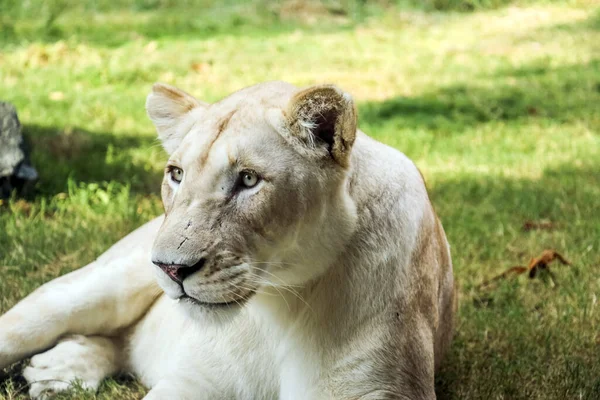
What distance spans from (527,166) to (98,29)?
6442mm

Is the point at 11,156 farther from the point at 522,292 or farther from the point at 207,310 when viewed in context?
the point at 207,310

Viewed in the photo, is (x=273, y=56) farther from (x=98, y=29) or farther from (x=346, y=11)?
(x=346, y=11)

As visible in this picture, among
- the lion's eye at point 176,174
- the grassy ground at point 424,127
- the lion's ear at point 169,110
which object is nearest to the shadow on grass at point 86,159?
the grassy ground at point 424,127

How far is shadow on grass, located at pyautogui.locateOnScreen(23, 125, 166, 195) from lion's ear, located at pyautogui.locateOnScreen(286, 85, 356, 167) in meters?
3.13

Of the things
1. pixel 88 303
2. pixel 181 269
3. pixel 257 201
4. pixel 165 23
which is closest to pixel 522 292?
pixel 88 303

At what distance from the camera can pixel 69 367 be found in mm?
3090

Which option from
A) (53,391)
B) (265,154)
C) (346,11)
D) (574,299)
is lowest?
(346,11)

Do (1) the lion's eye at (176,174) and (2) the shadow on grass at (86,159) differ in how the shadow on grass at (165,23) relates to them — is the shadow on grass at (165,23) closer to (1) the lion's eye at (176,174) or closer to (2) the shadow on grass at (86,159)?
(2) the shadow on grass at (86,159)

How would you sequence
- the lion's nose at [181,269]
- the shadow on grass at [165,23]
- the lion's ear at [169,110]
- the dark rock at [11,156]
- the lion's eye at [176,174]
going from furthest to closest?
the shadow on grass at [165,23], the dark rock at [11,156], the lion's ear at [169,110], the lion's eye at [176,174], the lion's nose at [181,269]

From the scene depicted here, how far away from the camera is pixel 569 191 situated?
564cm

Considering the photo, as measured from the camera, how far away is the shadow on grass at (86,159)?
5.47m

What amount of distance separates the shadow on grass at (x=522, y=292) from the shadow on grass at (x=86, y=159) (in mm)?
1841

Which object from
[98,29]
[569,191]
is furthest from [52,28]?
[569,191]

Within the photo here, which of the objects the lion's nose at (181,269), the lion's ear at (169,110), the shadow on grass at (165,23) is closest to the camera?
the lion's nose at (181,269)
